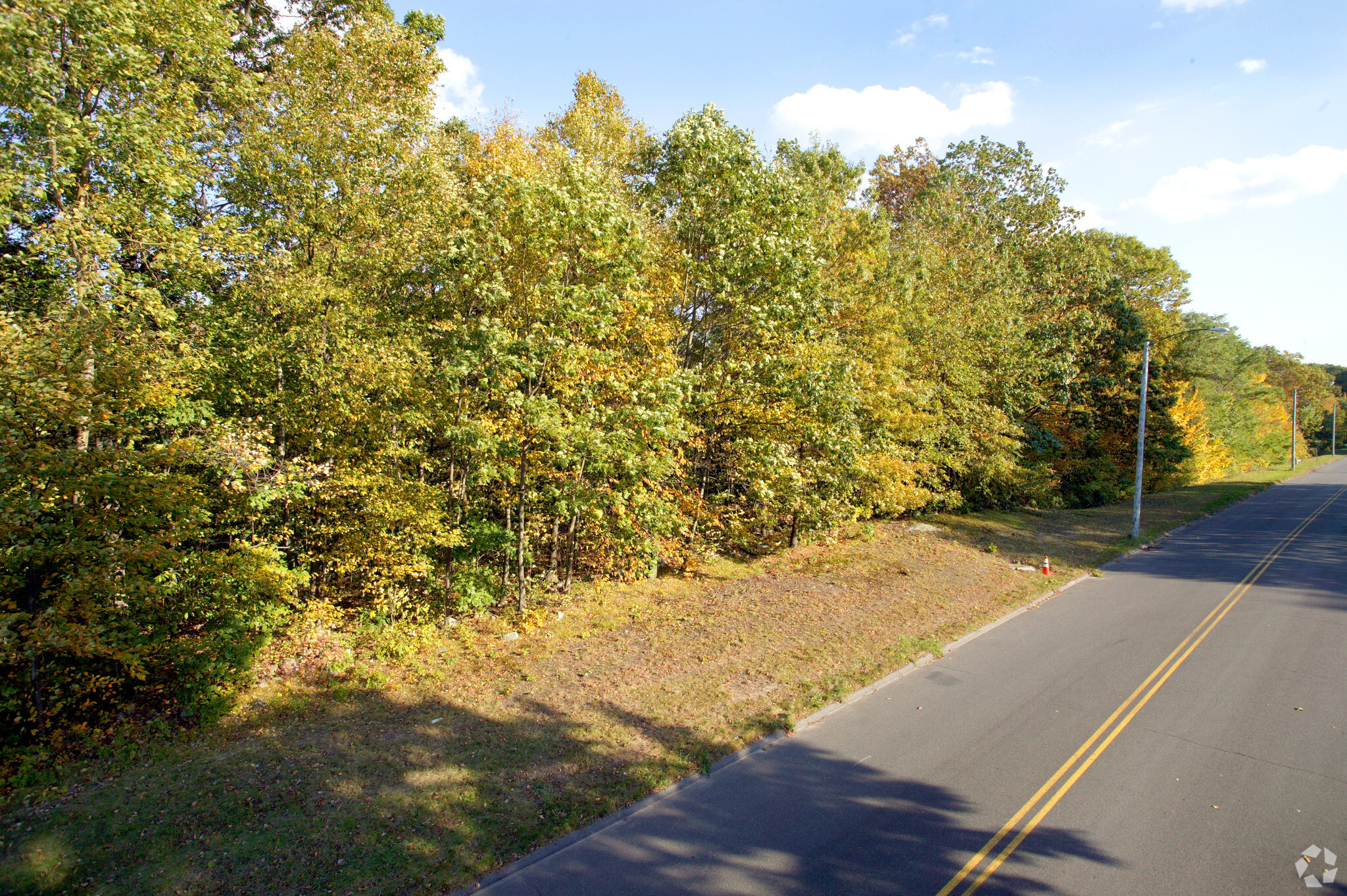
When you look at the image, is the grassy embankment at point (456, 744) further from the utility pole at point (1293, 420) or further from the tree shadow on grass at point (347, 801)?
the utility pole at point (1293, 420)

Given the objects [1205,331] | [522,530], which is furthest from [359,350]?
[1205,331]

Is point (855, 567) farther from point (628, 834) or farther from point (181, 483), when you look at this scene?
point (181, 483)

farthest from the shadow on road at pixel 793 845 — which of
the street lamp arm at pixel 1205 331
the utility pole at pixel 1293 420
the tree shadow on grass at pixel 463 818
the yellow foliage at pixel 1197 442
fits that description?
the utility pole at pixel 1293 420

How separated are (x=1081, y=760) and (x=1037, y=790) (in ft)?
3.66

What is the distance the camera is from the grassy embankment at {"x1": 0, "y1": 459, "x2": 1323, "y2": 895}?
18.7 feet

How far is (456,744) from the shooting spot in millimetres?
7742

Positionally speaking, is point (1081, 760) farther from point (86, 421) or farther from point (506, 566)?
point (86, 421)

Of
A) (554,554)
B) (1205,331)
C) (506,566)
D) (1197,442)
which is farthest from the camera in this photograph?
(1197,442)

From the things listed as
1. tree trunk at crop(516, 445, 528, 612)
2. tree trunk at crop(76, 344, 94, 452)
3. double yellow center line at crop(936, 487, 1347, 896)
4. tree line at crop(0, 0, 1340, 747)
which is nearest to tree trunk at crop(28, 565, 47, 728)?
tree line at crop(0, 0, 1340, 747)

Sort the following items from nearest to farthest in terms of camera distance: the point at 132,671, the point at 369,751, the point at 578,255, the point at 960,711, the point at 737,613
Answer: the point at 132,671 → the point at 369,751 → the point at 960,711 → the point at 578,255 → the point at 737,613

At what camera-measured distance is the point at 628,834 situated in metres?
6.42

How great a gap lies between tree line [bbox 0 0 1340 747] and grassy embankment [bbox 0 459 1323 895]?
1.15 metres

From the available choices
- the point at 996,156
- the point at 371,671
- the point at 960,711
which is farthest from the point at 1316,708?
the point at 996,156

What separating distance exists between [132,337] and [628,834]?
851 cm
